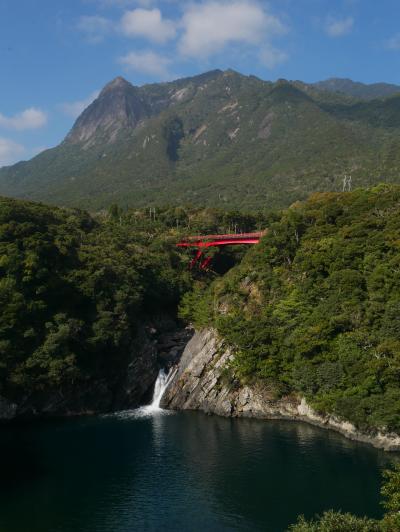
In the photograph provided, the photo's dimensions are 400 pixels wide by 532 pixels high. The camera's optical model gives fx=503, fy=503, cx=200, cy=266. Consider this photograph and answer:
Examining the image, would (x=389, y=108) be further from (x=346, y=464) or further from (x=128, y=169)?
(x=346, y=464)

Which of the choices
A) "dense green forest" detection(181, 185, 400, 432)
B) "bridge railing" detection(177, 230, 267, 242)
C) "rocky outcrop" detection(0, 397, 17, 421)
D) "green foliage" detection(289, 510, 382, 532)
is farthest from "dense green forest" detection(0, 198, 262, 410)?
"green foliage" detection(289, 510, 382, 532)

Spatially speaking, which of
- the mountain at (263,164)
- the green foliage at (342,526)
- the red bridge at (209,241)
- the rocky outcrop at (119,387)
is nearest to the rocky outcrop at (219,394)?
the rocky outcrop at (119,387)

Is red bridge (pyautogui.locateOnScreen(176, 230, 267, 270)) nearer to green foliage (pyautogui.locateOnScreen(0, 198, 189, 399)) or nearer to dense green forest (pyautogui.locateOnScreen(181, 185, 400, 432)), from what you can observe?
dense green forest (pyautogui.locateOnScreen(181, 185, 400, 432))

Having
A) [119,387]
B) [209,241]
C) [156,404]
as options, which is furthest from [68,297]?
[209,241]

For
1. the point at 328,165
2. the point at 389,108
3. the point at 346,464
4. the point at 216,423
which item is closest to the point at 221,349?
the point at 216,423

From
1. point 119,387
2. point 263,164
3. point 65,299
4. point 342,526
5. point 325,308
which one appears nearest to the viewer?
point 342,526

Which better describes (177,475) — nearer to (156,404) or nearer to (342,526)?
(342,526)

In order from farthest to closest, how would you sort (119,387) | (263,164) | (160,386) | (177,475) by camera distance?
1. (263,164)
2. (160,386)
3. (119,387)
4. (177,475)
